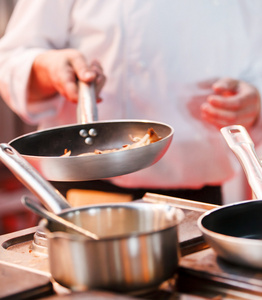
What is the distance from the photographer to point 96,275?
56cm

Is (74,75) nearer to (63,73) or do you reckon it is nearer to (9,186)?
(63,73)

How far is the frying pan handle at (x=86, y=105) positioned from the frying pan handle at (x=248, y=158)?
0.96 ft

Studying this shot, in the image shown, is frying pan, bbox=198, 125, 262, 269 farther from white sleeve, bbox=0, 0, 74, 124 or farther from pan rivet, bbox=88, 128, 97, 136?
white sleeve, bbox=0, 0, 74, 124

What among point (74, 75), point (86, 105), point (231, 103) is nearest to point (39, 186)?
point (86, 105)

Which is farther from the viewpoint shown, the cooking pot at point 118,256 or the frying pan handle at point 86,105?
the frying pan handle at point 86,105

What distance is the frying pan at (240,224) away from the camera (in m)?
0.58

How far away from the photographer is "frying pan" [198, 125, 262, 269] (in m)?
0.58

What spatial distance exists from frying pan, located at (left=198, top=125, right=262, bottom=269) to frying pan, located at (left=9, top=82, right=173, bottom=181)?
0.12m

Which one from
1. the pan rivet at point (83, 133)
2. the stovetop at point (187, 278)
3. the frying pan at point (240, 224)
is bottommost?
the stovetop at point (187, 278)

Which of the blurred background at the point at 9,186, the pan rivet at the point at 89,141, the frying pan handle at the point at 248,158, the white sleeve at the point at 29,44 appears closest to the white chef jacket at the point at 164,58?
the white sleeve at the point at 29,44

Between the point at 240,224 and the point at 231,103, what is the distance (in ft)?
2.47

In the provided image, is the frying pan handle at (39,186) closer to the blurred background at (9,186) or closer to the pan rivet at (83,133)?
the pan rivet at (83,133)

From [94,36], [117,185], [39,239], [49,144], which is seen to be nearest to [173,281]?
[39,239]

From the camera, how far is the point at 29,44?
1.59 metres
